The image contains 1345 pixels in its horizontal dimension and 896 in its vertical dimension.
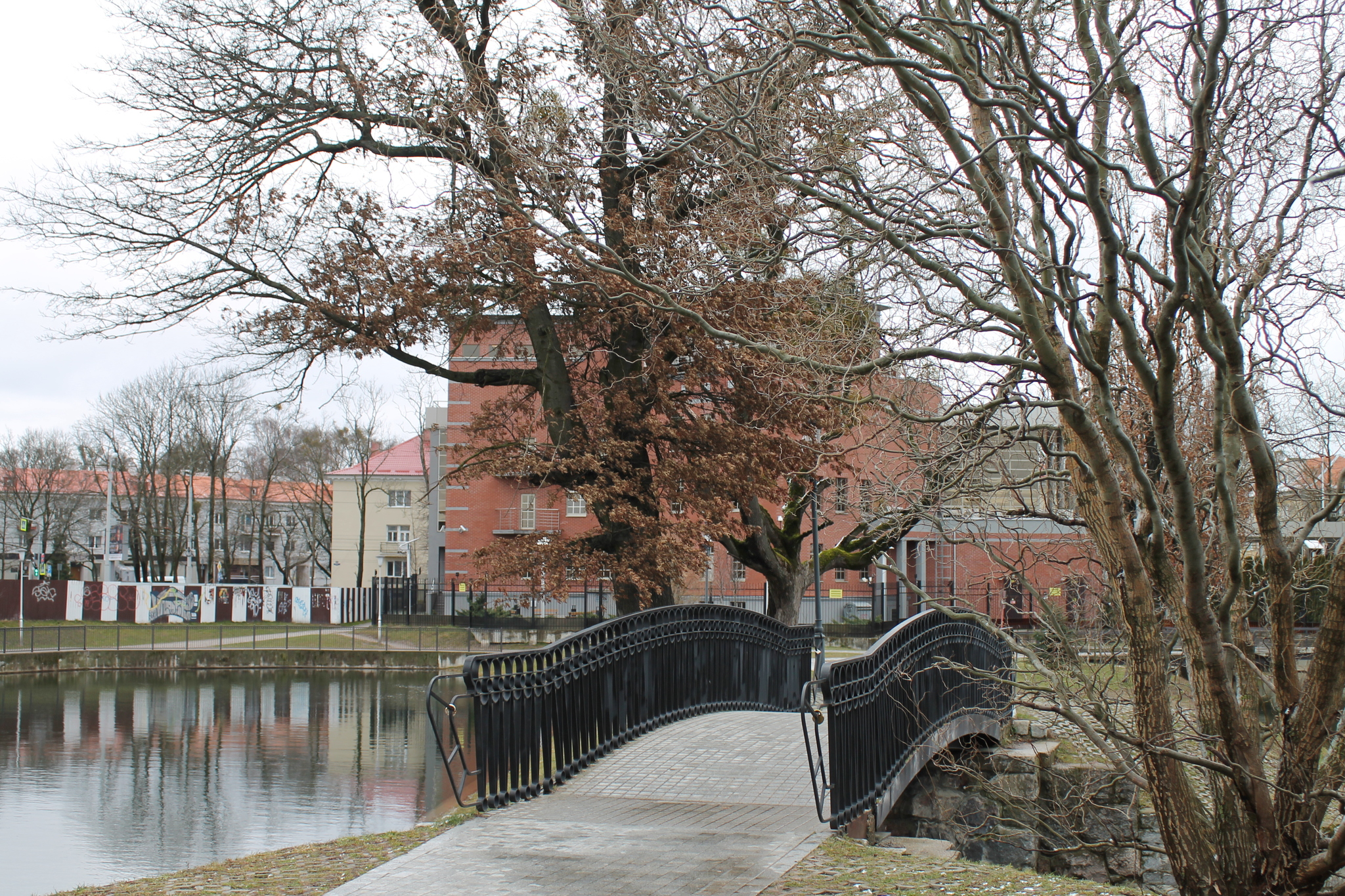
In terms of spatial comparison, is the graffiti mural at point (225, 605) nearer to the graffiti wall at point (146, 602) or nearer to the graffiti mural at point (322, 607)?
the graffiti wall at point (146, 602)

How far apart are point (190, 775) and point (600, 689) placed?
23.3ft

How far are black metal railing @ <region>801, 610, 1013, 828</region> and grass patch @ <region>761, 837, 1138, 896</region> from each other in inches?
23.1

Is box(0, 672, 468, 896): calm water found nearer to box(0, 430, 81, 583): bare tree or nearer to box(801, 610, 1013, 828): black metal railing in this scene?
box(801, 610, 1013, 828): black metal railing

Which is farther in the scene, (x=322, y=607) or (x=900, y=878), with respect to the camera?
(x=322, y=607)

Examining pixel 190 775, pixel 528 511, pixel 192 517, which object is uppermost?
pixel 192 517

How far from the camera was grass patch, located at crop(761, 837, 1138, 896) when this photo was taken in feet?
20.6


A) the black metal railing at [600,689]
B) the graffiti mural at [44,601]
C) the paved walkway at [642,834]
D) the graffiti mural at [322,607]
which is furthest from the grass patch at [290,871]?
the graffiti mural at [44,601]

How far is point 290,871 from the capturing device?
6.91m

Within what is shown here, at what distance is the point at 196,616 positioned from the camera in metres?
41.0

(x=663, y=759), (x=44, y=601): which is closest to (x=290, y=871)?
(x=663, y=759)

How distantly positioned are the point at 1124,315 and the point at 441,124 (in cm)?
1206

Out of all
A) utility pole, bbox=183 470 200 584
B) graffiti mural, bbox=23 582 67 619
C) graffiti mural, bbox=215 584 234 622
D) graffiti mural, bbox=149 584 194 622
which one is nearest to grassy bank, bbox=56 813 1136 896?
graffiti mural, bbox=149 584 194 622

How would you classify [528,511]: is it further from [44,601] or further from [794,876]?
[794,876]

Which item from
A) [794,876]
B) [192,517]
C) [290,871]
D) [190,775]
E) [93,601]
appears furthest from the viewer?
[192,517]
